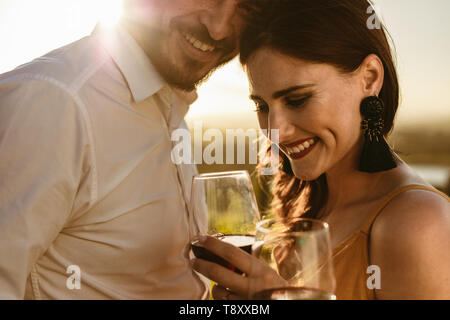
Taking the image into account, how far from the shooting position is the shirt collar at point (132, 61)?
186 centimetres

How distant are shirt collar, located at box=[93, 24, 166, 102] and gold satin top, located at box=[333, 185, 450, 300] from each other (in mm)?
1134

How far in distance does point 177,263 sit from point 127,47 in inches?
41.9

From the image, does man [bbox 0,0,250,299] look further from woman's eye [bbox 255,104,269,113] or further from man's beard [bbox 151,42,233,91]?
woman's eye [bbox 255,104,269,113]

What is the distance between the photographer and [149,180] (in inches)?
73.9

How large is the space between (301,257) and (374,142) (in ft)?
3.49

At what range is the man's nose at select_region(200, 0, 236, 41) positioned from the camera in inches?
76.8

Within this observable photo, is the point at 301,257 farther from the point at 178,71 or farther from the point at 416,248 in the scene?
the point at 178,71

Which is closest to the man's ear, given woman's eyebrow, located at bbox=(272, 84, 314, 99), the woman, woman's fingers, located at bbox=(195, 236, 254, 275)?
the woman

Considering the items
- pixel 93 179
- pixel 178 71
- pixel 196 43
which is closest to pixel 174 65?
pixel 178 71

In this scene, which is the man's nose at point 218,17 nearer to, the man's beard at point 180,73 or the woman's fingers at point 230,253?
the man's beard at point 180,73

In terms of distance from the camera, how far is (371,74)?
72.9 inches

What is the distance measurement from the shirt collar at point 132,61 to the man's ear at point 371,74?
96 cm

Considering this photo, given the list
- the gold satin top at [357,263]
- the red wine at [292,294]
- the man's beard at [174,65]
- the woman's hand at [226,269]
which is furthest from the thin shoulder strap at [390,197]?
the man's beard at [174,65]

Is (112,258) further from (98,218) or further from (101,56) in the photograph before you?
(101,56)
